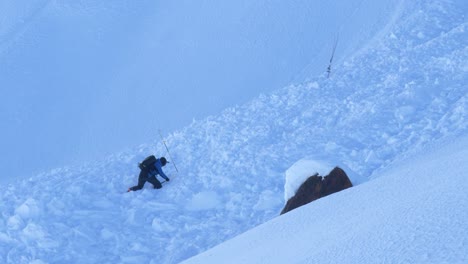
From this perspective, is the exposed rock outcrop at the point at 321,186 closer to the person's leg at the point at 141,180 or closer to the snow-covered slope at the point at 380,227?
the snow-covered slope at the point at 380,227

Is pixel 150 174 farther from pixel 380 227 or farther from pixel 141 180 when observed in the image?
pixel 380 227

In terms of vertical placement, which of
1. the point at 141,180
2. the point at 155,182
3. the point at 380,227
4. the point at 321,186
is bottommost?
the point at 380,227

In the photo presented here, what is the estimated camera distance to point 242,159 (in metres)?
12.0

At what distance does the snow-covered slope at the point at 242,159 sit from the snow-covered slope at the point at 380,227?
11.6 ft

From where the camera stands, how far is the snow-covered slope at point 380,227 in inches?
126

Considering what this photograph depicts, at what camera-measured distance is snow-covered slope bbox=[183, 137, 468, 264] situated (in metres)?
3.20

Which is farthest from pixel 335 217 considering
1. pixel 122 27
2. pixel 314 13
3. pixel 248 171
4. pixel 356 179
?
pixel 122 27

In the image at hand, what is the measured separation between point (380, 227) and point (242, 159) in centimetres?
829

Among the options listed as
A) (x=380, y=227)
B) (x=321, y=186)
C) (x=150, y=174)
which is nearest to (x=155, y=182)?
(x=150, y=174)

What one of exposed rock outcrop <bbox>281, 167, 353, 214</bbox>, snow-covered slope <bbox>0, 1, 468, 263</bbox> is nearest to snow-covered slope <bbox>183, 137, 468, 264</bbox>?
exposed rock outcrop <bbox>281, 167, 353, 214</bbox>

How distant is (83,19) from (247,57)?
25.9 feet

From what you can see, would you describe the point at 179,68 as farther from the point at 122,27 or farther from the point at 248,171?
the point at 248,171

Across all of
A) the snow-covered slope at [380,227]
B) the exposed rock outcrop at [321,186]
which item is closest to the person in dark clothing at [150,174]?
the exposed rock outcrop at [321,186]

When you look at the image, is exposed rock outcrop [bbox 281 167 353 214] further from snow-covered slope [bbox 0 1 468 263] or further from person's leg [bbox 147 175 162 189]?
person's leg [bbox 147 175 162 189]
